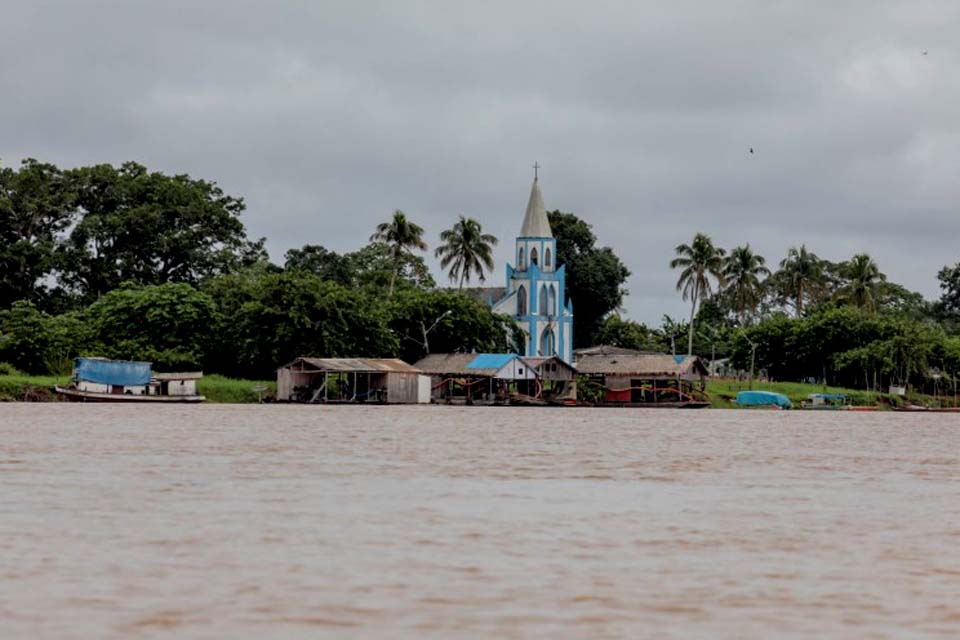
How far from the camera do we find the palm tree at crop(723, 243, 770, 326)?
85.1m

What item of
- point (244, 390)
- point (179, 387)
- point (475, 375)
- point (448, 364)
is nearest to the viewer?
point (179, 387)

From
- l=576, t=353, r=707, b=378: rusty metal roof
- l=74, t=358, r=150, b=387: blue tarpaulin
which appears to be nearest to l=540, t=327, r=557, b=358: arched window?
l=576, t=353, r=707, b=378: rusty metal roof

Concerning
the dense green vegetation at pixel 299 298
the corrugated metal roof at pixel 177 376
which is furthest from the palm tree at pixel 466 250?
the corrugated metal roof at pixel 177 376

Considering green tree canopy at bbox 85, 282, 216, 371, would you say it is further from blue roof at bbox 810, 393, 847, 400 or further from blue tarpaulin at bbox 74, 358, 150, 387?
blue roof at bbox 810, 393, 847, 400

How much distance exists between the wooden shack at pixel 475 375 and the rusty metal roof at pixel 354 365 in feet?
13.1

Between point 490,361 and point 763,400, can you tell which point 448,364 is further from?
point 763,400

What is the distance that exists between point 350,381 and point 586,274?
33.5 meters

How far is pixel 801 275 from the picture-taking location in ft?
305

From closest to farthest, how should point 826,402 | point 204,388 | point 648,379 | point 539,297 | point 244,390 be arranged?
point 204,388
point 244,390
point 648,379
point 826,402
point 539,297

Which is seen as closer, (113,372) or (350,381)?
(113,372)

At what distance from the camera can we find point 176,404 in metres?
51.7

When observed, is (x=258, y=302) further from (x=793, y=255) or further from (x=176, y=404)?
(x=793, y=255)

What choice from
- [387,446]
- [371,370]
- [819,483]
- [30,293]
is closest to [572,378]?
[371,370]

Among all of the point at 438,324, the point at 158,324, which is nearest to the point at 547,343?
the point at 438,324
